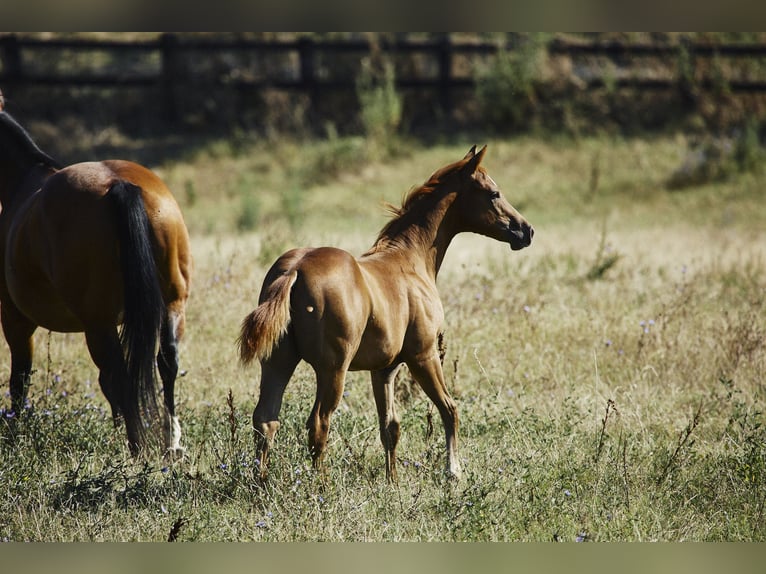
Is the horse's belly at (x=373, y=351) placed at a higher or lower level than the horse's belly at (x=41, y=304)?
lower

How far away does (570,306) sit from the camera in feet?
27.9

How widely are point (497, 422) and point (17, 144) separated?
376 cm

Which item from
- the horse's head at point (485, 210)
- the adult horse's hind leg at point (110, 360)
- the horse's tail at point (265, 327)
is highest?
the horse's head at point (485, 210)

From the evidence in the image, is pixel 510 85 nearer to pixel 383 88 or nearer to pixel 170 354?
pixel 383 88

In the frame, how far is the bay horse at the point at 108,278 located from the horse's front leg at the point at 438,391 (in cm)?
147

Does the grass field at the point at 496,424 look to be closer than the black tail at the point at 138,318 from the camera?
Yes

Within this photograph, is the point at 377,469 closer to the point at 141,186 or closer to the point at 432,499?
the point at 432,499

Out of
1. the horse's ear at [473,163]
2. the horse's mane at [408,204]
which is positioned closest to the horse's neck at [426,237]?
the horse's mane at [408,204]

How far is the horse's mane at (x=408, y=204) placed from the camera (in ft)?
17.4

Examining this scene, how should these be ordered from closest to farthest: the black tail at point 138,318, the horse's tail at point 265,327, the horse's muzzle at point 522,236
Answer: the horse's tail at point 265,327
the black tail at point 138,318
the horse's muzzle at point 522,236

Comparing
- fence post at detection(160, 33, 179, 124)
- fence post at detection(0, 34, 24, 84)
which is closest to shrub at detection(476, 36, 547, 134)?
fence post at detection(160, 33, 179, 124)

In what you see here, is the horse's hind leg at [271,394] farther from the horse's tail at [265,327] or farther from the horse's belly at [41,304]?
the horse's belly at [41,304]

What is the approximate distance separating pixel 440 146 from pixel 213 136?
5163 millimetres

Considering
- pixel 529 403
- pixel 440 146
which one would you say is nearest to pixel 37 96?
pixel 440 146
